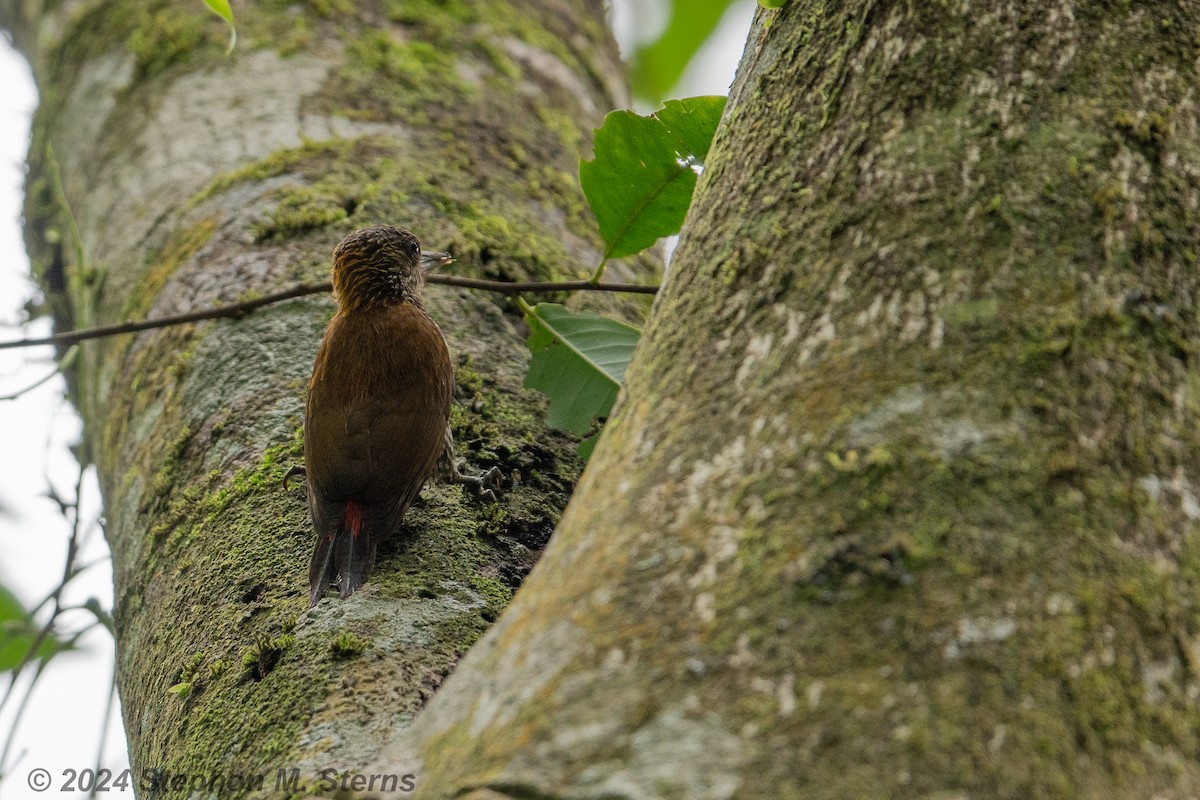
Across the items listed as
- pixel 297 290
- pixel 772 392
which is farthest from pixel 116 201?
pixel 772 392

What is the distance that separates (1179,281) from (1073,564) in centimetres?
40

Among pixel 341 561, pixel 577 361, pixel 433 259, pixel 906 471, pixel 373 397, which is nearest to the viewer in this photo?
pixel 906 471

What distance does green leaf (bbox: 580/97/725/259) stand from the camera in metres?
2.31

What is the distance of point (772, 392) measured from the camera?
50.2 inches

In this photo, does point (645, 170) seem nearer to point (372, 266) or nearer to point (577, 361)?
point (577, 361)

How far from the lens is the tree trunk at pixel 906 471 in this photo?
104 cm

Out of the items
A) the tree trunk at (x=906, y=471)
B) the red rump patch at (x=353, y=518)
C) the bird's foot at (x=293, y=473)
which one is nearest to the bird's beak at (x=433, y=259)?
the bird's foot at (x=293, y=473)

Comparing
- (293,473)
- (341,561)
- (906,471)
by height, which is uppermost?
(293,473)

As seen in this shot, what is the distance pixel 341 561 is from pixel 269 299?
3.03 feet

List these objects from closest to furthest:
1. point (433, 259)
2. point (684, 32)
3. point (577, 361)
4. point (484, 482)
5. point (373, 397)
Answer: point (484, 482) → point (577, 361) → point (373, 397) → point (433, 259) → point (684, 32)

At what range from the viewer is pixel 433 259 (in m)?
3.02

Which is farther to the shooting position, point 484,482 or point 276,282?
point 276,282

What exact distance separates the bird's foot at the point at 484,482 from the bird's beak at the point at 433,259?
0.77m

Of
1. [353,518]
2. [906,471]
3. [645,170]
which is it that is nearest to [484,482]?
[353,518]
